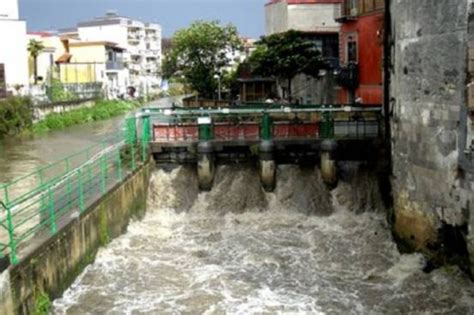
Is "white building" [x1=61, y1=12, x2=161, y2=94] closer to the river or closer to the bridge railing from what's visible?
the river

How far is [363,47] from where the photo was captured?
94.3ft

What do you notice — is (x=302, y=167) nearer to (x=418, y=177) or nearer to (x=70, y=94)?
(x=418, y=177)

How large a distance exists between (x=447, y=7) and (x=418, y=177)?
420cm

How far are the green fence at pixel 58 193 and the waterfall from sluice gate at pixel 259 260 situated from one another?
4.68 ft

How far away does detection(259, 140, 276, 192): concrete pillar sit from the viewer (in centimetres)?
2062

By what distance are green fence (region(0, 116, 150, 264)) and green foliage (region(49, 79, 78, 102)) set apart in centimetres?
2301

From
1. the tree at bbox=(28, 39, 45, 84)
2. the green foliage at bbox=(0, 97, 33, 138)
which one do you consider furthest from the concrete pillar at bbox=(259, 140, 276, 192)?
the tree at bbox=(28, 39, 45, 84)

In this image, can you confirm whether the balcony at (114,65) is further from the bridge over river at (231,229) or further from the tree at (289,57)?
the bridge over river at (231,229)

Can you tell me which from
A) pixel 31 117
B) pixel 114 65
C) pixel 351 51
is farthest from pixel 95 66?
pixel 351 51

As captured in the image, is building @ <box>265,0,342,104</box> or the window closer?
the window

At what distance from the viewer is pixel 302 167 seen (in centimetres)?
2139

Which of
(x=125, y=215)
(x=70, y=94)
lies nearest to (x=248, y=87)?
(x=70, y=94)

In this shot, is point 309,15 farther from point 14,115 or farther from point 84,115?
point 14,115

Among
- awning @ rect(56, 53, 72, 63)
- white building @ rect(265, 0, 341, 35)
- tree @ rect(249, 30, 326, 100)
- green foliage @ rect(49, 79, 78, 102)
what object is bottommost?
green foliage @ rect(49, 79, 78, 102)
